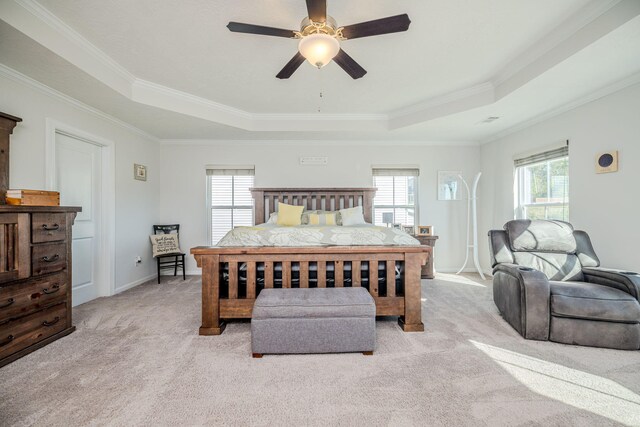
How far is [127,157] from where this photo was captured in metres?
4.19

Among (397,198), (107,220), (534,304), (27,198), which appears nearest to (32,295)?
(27,198)

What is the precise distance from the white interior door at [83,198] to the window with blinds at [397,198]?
444 cm

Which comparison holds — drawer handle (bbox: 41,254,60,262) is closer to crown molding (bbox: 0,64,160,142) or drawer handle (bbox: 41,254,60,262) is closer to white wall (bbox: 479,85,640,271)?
crown molding (bbox: 0,64,160,142)

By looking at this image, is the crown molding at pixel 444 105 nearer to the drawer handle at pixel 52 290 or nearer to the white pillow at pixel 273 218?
the white pillow at pixel 273 218

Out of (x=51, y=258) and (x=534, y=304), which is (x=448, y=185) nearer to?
(x=534, y=304)

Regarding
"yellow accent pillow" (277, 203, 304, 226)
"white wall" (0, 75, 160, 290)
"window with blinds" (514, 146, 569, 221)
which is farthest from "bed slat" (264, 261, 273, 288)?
"window with blinds" (514, 146, 569, 221)

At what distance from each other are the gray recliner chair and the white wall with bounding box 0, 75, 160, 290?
492 centimetres

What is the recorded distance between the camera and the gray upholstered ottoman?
6.85 feet

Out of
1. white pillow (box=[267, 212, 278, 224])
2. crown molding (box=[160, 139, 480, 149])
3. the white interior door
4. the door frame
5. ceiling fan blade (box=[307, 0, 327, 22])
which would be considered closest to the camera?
ceiling fan blade (box=[307, 0, 327, 22])

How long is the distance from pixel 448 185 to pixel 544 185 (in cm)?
151

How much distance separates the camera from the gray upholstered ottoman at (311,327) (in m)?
2.09

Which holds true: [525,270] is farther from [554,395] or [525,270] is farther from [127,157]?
[127,157]

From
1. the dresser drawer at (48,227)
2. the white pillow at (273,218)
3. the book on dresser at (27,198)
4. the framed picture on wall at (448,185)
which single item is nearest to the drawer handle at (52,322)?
the dresser drawer at (48,227)

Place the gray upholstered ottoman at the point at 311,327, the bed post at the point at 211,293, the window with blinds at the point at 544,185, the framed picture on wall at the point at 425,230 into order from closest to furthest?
the gray upholstered ottoman at the point at 311,327 < the bed post at the point at 211,293 < the window with blinds at the point at 544,185 < the framed picture on wall at the point at 425,230
